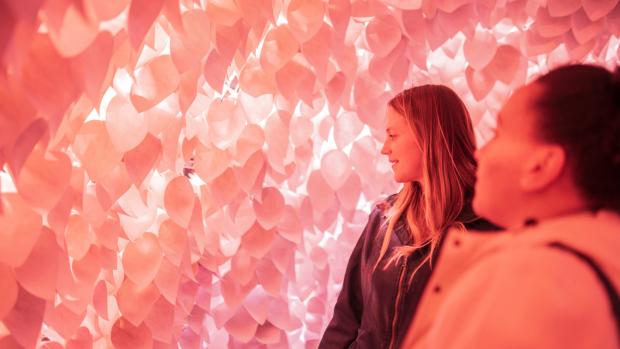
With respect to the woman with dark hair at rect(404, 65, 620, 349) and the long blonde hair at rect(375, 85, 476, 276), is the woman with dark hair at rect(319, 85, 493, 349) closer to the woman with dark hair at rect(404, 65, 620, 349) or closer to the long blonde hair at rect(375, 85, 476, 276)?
the long blonde hair at rect(375, 85, 476, 276)

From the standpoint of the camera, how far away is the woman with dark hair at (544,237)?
1.65 feet

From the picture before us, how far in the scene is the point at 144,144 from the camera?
106 cm

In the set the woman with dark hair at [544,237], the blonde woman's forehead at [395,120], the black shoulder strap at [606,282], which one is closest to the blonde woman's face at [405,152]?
the blonde woman's forehead at [395,120]

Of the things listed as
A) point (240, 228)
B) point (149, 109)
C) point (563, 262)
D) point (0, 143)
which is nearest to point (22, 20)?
point (0, 143)

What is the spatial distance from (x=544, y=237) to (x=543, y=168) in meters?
0.07

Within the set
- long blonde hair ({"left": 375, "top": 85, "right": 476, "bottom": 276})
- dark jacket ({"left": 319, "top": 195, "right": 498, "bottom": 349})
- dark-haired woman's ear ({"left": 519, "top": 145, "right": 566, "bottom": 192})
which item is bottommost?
dark jacket ({"left": 319, "top": 195, "right": 498, "bottom": 349})

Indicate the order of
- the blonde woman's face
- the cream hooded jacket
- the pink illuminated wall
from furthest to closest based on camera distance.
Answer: the blonde woman's face → the pink illuminated wall → the cream hooded jacket

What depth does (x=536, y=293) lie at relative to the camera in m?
0.51

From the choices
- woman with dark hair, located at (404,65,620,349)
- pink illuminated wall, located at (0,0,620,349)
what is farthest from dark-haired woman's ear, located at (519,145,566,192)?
pink illuminated wall, located at (0,0,620,349)

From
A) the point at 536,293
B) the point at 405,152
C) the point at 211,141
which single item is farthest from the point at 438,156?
the point at 536,293

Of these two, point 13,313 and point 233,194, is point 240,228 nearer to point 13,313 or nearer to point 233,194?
point 233,194

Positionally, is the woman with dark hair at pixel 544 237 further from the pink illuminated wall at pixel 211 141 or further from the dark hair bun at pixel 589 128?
the pink illuminated wall at pixel 211 141

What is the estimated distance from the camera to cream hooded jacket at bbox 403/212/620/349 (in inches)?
19.7

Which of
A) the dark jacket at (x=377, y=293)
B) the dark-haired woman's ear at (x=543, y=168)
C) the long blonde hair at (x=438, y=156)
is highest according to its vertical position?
the dark-haired woman's ear at (x=543, y=168)
